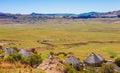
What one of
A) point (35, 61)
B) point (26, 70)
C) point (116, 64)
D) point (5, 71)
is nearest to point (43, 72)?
point (26, 70)

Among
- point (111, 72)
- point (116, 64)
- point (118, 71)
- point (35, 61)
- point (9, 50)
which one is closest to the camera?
point (35, 61)

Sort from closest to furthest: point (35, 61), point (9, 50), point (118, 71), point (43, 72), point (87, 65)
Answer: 1. point (43, 72)
2. point (35, 61)
3. point (118, 71)
4. point (87, 65)
5. point (9, 50)

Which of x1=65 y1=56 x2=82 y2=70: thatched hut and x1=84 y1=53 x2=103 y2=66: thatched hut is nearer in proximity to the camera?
x1=65 y1=56 x2=82 y2=70: thatched hut

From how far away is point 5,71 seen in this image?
20.6m

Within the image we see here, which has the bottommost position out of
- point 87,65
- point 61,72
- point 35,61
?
point 87,65

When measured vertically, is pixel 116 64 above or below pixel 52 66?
below

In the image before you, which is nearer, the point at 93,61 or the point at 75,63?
the point at 75,63

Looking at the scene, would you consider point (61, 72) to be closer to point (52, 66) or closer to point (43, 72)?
point (52, 66)

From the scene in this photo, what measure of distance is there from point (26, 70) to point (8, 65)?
7.83 ft

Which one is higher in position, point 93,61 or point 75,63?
point 75,63

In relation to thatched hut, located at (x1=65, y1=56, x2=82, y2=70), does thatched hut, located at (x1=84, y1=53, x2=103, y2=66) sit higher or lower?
lower

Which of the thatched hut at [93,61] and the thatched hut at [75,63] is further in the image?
the thatched hut at [93,61]

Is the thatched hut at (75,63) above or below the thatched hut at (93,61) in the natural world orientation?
above

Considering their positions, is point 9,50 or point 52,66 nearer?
point 52,66
